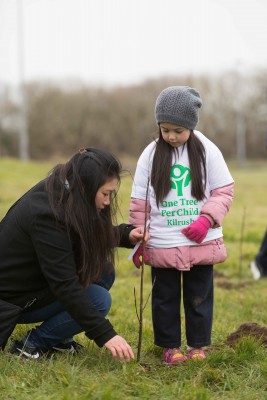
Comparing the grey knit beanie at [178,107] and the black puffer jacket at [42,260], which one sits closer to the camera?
the black puffer jacket at [42,260]

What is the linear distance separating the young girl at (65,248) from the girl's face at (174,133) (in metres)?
Result: 0.48

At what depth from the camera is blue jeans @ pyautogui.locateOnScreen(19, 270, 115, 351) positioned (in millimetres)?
3404

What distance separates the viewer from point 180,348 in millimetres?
3770

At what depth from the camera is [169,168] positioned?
3438mm

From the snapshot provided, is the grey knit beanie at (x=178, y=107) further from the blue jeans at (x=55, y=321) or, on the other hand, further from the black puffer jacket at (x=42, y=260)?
the blue jeans at (x=55, y=321)

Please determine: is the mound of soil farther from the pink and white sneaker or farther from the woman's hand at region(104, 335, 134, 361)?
the woman's hand at region(104, 335, 134, 361)

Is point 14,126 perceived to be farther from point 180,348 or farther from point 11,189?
point 180,348

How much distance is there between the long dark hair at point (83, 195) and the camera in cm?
301

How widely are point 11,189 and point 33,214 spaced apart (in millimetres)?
11077

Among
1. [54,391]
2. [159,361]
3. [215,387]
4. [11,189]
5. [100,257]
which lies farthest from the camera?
[11,189]

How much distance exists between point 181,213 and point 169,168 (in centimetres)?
27

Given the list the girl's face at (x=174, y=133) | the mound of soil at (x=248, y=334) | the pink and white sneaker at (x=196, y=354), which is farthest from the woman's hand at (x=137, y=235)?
the mound of soil at (x=248, y=334)

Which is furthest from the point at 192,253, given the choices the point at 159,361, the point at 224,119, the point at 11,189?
the point at 224,119

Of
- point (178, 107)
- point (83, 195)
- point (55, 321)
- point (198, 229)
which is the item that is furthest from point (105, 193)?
point (55, 321)
